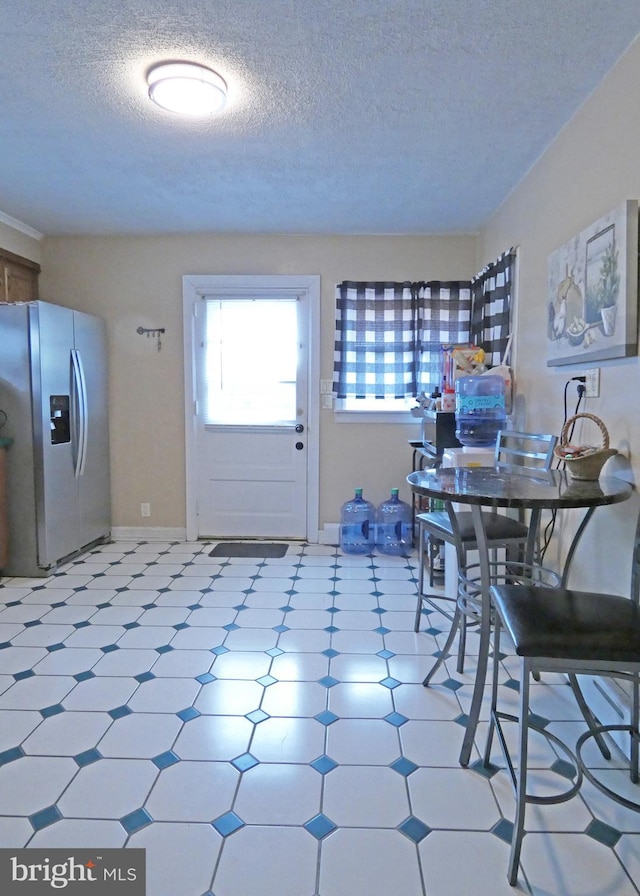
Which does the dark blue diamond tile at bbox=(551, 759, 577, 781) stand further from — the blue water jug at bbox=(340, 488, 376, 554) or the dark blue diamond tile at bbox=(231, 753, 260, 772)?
the blue water jug at bbox=(340, 488, 376, 554)

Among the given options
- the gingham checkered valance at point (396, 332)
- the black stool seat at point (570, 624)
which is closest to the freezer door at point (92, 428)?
the gingham checkered valance at point (396, 332)

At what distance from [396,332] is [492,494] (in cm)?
263

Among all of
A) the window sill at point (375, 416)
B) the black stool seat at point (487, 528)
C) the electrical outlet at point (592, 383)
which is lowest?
the black stool seat at point (487, 528)

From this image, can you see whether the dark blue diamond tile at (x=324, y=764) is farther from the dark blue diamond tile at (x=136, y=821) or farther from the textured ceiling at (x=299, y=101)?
the textured ceiling at (x=299, y=101)

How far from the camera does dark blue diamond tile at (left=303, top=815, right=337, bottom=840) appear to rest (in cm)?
143

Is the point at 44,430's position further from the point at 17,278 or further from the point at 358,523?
the point at 358,523

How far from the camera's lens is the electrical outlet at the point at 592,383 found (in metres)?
2.05

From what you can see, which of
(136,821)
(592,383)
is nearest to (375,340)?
(592,383)

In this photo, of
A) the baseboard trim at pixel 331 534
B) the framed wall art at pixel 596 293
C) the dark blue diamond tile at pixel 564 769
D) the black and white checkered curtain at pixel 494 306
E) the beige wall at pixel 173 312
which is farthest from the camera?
the baseboard trim at pixel 331 534

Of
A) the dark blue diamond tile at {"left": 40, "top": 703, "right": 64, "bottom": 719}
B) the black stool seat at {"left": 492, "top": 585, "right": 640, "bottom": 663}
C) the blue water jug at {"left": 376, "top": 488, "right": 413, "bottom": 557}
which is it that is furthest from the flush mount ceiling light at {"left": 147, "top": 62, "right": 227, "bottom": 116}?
the blue water jug at {"left": 376, "top": 488, "right": 413, "bottom": 557}

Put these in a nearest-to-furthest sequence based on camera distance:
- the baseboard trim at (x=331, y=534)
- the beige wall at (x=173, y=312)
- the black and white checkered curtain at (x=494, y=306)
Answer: the black and white checkered curtain at (x=494, y=306) → the beige wall at (x=173, y=312) → the baseboard trim at (x=331, y=534)

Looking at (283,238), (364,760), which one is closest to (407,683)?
(364,760)

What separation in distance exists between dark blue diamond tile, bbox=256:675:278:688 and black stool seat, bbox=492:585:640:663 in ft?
3.55

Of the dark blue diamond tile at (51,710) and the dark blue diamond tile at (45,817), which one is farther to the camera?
the dark blue diamond tile at (51,710)
